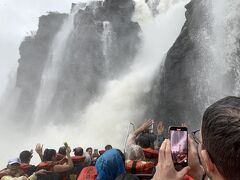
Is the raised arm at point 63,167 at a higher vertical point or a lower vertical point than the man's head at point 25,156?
lower

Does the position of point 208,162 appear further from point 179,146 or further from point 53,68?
point 53,68

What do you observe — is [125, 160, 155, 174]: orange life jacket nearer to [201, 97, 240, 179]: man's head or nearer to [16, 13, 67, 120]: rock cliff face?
[201, 97, 240, 179]: man's head

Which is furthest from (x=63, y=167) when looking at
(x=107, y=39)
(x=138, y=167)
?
(x=107, y=39)

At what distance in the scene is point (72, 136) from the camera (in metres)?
33.8

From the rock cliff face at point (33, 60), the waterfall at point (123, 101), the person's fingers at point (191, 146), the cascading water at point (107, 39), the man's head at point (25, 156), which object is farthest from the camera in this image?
the rock cliff face at point (33, 60)

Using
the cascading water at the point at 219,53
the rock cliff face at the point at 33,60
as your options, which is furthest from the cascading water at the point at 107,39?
the cascading water at the point at 219,53

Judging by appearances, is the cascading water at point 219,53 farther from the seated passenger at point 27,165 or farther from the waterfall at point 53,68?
the waterfall at point 53,68

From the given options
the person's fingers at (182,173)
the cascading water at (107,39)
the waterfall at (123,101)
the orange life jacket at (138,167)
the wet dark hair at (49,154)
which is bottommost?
the orange life jacket at (138,167)

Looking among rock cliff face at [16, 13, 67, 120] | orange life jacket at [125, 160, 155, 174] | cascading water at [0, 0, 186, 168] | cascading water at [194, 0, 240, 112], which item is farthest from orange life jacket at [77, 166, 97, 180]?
rock cliff face at [16, 13, 67, 120]

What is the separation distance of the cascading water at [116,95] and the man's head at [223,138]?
28.0m

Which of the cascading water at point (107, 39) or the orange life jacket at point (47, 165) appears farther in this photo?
the cascading water at point (107, 39)

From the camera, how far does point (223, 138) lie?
1.36m

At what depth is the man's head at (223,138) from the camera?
4.37 feet

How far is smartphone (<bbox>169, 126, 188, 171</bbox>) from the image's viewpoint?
1615 mm
